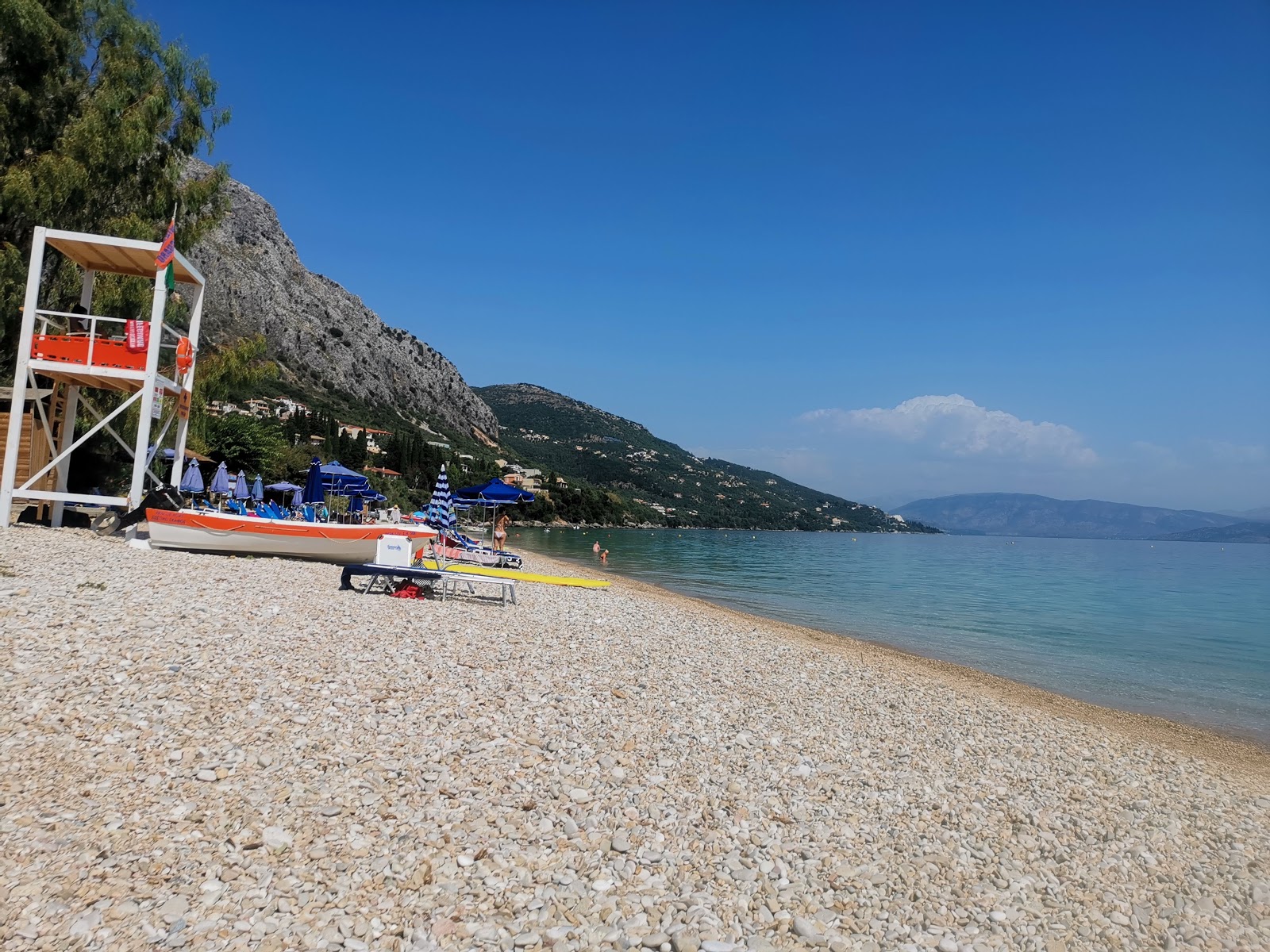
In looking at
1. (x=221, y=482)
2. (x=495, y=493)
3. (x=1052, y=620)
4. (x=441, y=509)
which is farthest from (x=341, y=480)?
(x=1052, y=620)

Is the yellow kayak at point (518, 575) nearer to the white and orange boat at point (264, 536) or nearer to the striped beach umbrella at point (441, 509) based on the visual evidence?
the white and orange boat at point (264, 536)

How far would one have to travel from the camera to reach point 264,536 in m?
16.5

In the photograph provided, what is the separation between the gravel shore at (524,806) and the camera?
154 inches

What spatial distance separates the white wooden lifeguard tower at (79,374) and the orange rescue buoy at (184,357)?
0.02m

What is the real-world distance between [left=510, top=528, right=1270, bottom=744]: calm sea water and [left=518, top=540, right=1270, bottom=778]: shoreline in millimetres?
547

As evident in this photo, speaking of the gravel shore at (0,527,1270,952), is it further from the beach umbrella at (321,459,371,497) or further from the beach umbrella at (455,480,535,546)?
the beach umbrella at (321,459,371,497)

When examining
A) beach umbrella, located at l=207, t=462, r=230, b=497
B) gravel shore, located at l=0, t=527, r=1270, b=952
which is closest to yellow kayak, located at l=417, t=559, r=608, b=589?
gravel shore, located at l=0, t=527, r=1270, b=952

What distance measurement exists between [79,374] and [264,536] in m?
4.89

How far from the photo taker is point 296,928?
12.0ft

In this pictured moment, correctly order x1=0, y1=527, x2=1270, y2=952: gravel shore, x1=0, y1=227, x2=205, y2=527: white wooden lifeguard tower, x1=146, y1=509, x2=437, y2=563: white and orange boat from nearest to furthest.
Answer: x1=0, y1=527, x2=1270, y2=952: gravel shore → x1=0, y1=227, x2=205, y2=527: white wooden lifeguard tower → x1=146, y1=509, x2=437, y2=563: white and orange boat

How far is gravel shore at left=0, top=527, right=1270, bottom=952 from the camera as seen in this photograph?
3.92 m

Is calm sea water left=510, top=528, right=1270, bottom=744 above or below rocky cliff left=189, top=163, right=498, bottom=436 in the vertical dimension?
below

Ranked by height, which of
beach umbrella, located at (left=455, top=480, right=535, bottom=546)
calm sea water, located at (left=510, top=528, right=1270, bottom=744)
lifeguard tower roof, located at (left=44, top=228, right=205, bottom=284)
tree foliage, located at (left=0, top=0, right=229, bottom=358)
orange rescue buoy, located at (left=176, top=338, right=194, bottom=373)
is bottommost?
calm sea water, located at (left=510, top=528, right=1270, bottom=744)

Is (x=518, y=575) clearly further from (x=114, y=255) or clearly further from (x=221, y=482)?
(x=221, y=482)
